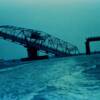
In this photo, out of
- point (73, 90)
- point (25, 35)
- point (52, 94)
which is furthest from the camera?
point (25, 35)

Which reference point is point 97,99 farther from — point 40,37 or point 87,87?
point 40,37

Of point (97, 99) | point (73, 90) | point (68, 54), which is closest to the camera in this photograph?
point (97, 99)

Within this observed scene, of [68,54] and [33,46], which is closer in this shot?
[33,46]

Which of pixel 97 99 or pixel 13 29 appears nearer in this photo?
pixel 97 99

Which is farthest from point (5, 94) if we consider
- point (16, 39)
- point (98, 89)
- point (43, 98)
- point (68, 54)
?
point (68, 54)

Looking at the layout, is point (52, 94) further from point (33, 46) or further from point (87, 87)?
point (33, 46)

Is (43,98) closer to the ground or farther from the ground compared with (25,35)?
closer to the ground

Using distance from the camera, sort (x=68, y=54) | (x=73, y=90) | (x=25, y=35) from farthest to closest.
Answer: (x=68, y=54)
(x=25, y=35)
(x=73, y=90)

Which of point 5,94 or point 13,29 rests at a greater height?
point 13,29

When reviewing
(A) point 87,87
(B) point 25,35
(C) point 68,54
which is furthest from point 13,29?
(A) point 87,87
